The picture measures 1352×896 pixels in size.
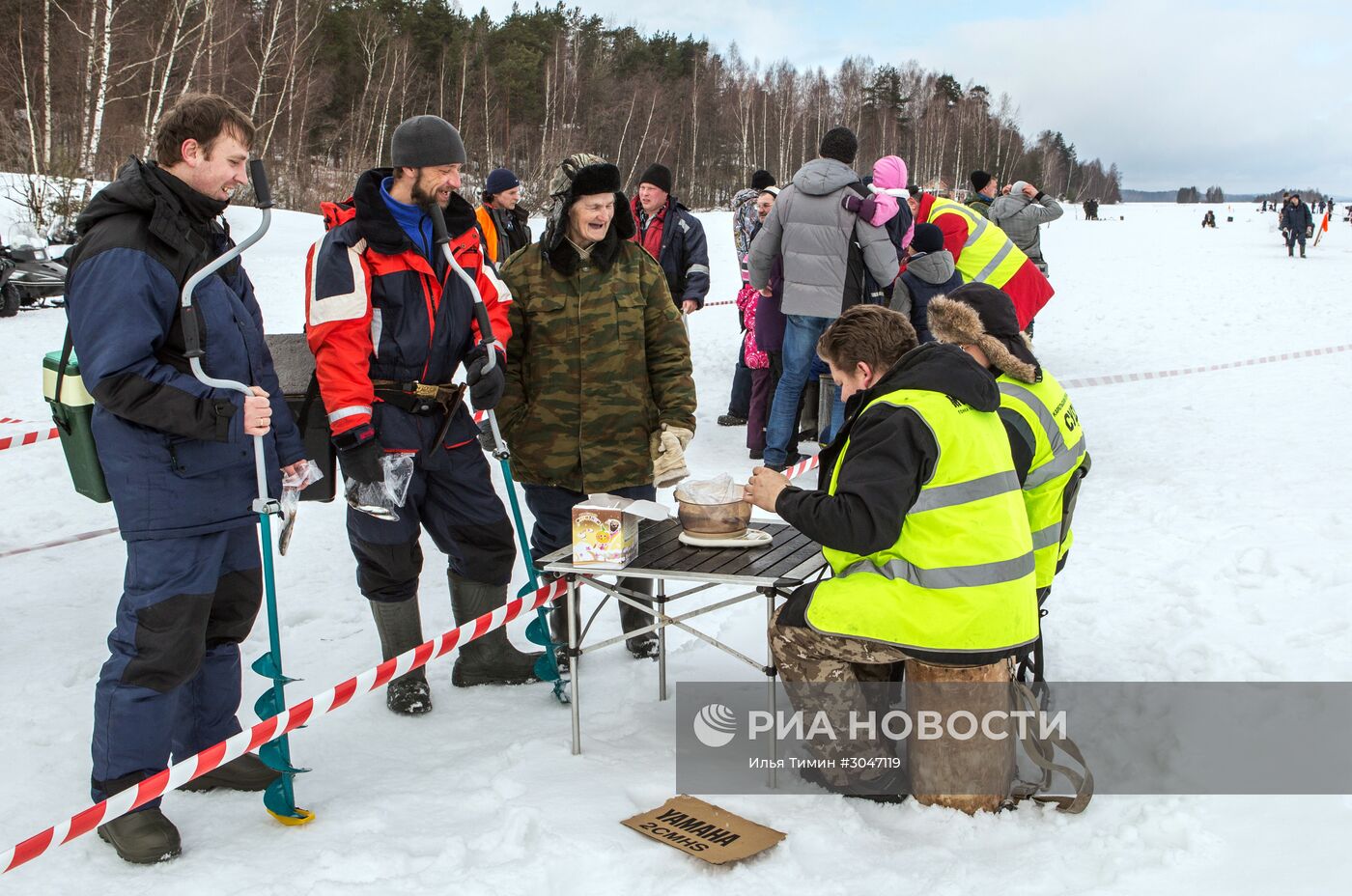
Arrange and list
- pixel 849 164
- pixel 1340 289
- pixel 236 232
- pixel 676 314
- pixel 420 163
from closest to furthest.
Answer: pixel 420 163, pixel 676 314, pixel 849 164, pixel 1340 289, pixel 236 232

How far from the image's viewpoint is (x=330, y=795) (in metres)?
3.14

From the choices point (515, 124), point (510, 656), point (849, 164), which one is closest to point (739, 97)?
point (515, 124)

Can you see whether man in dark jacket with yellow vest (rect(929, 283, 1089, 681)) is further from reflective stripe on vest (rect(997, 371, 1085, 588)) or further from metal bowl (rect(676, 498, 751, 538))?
metal bowl (rect(676, 498, 751, 538))

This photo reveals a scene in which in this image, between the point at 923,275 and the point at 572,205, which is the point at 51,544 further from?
the point at 923,275

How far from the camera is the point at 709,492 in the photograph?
3.44 metres

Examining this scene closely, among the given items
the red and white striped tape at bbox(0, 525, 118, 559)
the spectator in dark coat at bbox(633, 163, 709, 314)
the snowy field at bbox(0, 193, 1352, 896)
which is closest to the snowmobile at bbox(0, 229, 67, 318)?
the snowy field at bbox(0, 193, 1352, 896)

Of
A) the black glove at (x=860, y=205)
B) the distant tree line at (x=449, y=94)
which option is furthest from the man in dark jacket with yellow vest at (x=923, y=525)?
the distant tree line at (x=449, y=94)

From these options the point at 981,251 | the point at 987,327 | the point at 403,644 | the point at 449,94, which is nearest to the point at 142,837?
the point at 403,644

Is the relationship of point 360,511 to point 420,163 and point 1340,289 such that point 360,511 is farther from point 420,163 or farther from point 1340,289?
point 1340,289

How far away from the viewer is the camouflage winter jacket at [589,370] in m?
3.80

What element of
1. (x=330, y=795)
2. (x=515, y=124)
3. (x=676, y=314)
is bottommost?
(x=330, y=795)

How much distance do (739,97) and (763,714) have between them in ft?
155

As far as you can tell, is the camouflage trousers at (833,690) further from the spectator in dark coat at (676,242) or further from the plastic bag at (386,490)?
the spectator in dark coat at (676,242)

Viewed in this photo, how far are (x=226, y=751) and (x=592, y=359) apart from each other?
176cm
